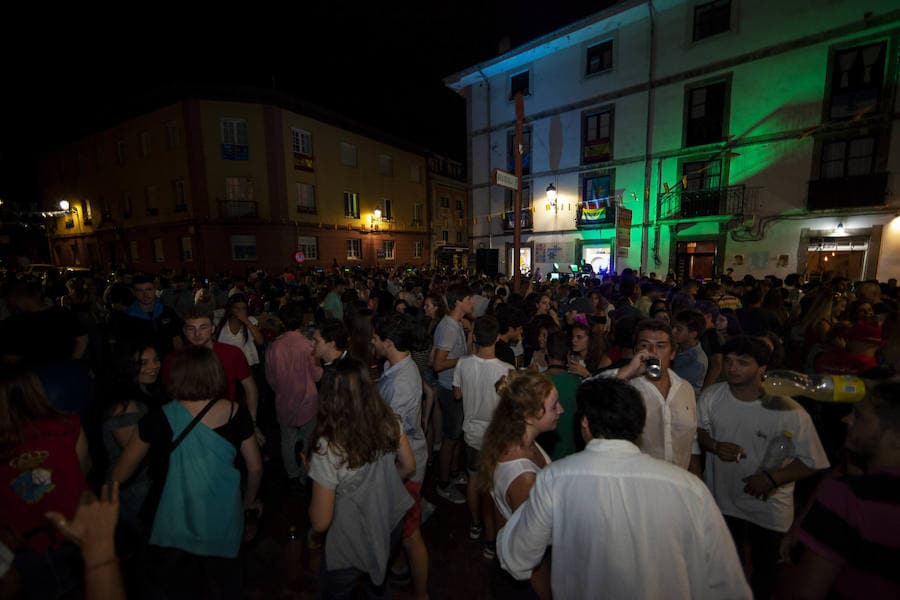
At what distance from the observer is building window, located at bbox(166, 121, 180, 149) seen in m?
19.9

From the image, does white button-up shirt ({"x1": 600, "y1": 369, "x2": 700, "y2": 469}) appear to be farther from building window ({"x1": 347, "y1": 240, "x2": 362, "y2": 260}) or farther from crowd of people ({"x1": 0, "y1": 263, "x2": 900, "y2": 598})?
building window ({"x1": 347, "y1": 240, "x2": 362, "y2": 260})

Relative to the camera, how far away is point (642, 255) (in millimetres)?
17453

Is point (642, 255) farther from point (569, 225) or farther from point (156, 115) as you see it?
point (156, 115)

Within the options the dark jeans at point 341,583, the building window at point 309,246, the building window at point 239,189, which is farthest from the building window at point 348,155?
the dark jeans at point 341,583

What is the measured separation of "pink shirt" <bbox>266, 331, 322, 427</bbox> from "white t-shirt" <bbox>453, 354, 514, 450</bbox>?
1651 mm

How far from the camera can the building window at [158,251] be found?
71.0ft

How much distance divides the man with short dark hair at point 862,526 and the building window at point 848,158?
58.5 ft

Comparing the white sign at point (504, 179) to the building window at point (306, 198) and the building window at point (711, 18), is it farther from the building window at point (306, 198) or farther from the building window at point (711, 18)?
the building window at point (306, 198)

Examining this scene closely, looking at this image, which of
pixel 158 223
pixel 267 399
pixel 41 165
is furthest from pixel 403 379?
pixel 41 165

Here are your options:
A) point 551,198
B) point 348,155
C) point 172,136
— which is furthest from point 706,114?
point 172,136

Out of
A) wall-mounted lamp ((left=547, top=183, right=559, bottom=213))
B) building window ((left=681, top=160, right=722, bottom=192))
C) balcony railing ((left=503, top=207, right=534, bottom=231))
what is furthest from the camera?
balcony railing ((left=503, top=207, right=534, bottom=231))

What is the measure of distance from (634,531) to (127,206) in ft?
102

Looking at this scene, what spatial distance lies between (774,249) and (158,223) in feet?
100

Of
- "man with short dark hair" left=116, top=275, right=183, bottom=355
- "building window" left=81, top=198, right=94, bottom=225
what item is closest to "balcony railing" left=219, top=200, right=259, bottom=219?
"building window" left=81, top=198, right=94, bottom=225
